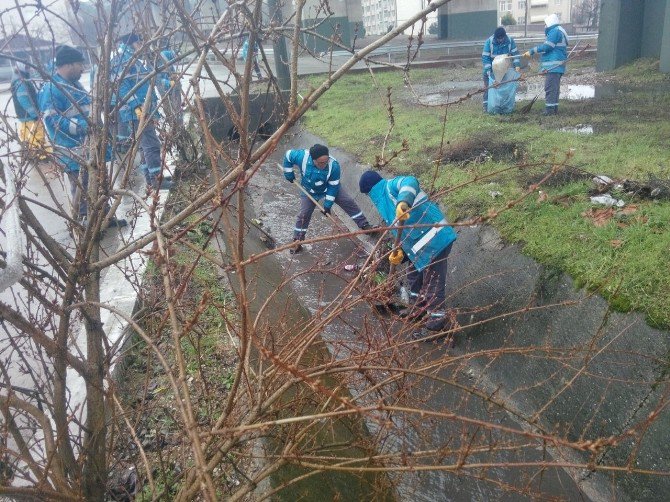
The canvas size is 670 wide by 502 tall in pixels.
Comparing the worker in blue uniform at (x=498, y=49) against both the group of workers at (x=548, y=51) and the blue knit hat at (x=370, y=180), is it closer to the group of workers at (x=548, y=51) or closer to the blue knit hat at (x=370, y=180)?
the group of workers at (x=548, y=51)

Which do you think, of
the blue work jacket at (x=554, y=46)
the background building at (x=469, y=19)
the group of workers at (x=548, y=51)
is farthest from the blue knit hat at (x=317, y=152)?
the background building at (x=469, y=19)

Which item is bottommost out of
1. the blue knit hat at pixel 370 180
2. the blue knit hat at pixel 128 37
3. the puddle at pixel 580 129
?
the puddle at pixel 580 129

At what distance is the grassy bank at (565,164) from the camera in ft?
13.5

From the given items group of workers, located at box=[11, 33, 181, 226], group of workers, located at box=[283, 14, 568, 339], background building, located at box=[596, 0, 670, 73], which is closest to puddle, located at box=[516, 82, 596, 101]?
group of workers, located at box=[283, 14, 568, 339]

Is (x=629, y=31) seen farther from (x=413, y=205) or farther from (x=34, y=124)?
(x=34, y=124)

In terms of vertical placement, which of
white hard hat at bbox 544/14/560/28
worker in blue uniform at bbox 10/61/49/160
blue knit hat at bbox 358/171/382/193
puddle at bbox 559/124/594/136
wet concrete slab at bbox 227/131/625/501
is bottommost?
wet concrete slab at bbox 227/131/625/501

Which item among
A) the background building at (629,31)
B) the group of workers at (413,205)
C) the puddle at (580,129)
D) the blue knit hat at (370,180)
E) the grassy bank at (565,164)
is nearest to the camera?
the grassy bank at (565,164)

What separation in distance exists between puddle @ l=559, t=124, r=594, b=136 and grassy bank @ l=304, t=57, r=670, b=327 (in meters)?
0.07

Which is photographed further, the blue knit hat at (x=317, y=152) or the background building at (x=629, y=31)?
the background building at (x=629, y=31)

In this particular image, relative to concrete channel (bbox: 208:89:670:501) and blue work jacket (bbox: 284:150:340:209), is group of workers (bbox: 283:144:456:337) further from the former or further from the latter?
concrete channel (bbox: 208:89:670:501)

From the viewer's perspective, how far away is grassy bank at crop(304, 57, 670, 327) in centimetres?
411

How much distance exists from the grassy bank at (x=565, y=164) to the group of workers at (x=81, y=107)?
132 centimetres

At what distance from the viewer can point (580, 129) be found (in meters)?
7.64

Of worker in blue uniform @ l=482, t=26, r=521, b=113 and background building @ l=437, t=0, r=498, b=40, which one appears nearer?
worker in blue uniform @ l=482, t=26, r=521, b=113
